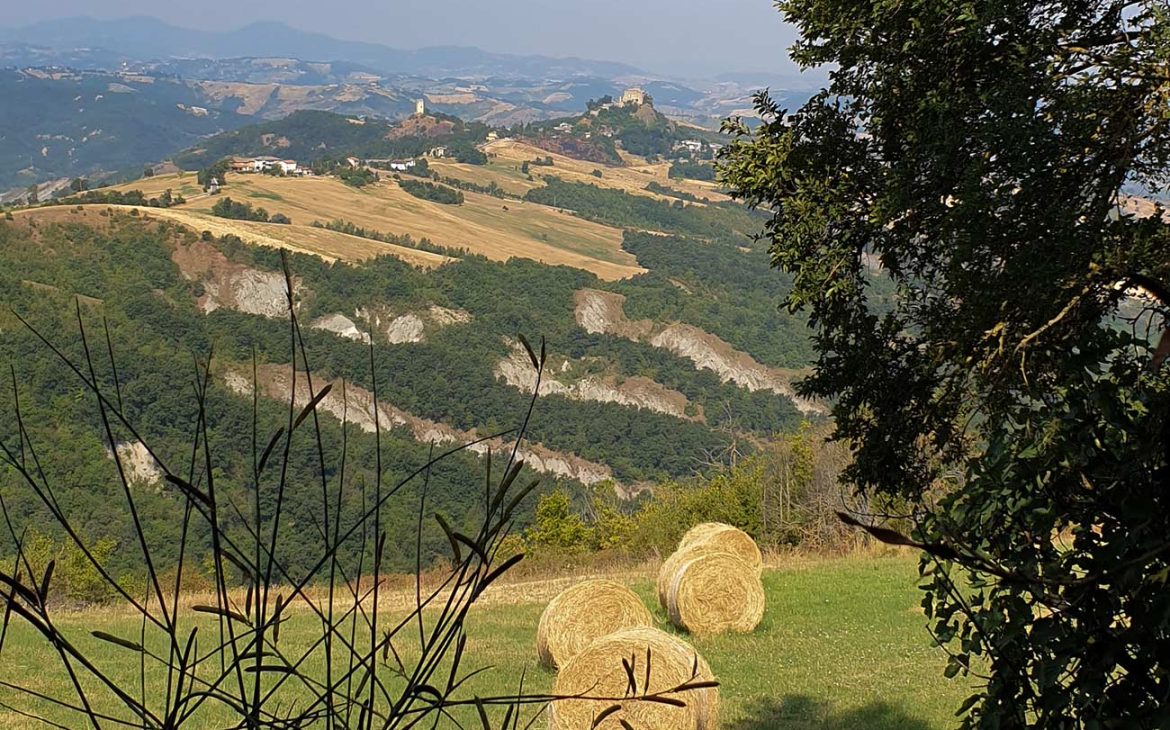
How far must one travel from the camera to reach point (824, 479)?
2722cm

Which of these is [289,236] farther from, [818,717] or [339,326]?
[818,717]

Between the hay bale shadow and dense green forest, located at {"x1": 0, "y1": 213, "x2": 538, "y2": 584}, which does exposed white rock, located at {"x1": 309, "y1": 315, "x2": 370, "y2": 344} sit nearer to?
dense green forest, located at {"x1": 0, "y1": 213, "x2": 538, "y2": 584}

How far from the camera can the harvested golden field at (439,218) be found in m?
126

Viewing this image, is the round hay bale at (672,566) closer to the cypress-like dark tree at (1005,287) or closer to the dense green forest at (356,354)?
the cypress-like dark tree at (1005,287)

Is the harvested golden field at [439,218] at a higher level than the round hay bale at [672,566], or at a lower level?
lower

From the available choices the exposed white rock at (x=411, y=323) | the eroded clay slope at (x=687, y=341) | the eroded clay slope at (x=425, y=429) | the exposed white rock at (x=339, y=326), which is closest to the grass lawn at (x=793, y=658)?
the eroded clay slope at (x=425, y=429)

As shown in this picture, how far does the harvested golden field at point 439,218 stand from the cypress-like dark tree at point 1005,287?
105m

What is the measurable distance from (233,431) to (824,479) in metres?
42.3

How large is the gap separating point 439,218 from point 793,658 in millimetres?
129730

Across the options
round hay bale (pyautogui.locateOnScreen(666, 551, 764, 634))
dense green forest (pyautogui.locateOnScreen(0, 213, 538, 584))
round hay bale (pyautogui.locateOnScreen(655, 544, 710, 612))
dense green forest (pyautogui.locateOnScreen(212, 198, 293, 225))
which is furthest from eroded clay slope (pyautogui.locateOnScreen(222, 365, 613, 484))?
round hay bale (pyautogui.locateOnScreen(666, 551, 764, 634))

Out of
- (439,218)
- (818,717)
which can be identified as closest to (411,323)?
(439,218)

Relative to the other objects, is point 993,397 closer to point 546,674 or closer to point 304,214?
point 546,674

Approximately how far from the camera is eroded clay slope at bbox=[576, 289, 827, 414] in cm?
10869

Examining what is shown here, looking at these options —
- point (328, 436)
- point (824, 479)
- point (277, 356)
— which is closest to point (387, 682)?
point (824, 479)
